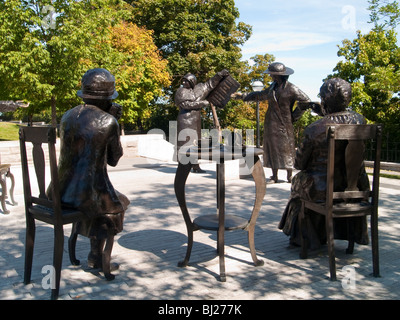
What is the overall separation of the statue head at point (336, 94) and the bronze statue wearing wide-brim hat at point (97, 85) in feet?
6.36

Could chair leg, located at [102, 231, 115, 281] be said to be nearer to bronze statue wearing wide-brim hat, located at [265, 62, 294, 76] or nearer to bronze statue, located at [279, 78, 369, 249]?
bronze statue, located at [279, 78, 369, 249]

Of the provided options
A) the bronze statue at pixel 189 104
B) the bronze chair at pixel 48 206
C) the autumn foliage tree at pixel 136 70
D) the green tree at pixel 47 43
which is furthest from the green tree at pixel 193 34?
the bronze chair at pixel 48 206

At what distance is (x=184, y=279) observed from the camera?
11.7 feet

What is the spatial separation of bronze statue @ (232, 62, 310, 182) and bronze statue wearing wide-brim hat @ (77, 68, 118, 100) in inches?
169

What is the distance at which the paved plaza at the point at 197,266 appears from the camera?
129 inches

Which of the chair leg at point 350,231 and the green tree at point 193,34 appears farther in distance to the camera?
the green tree at point 193,34

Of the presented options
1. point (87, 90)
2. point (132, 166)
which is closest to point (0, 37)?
point (132, 166)

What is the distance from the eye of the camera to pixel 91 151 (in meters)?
3.30

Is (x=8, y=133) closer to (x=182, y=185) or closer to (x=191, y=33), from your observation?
(x=191, y=33)

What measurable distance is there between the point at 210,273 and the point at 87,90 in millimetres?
1910

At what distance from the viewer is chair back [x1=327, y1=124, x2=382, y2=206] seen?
3.34m

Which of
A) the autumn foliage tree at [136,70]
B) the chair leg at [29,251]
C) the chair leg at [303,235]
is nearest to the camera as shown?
the chair leg at [29,251]

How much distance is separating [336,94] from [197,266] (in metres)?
2.05

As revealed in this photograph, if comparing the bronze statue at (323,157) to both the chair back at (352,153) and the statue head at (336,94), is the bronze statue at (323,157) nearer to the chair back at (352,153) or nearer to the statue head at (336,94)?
the statue head at (336,94)
